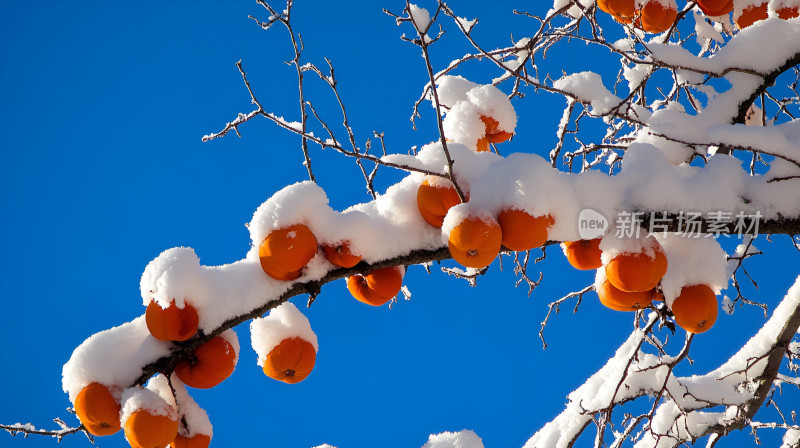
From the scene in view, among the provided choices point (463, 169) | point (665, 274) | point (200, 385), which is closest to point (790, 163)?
point (665, 274)

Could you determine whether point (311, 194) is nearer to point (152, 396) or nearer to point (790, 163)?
point (152, 396)

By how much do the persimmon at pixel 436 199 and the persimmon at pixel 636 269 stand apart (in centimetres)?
63

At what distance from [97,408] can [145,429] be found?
0.20 meters

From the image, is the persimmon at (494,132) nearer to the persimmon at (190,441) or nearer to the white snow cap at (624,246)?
the white snow cap at (624,246)

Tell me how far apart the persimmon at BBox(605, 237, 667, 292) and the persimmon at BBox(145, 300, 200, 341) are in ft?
4.99

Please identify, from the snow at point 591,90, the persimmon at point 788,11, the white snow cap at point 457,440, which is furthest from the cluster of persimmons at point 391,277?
the persimmon at point 788,11

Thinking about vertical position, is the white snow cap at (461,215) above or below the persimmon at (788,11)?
below

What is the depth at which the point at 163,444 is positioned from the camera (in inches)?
85.7

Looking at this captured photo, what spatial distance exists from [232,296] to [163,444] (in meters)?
0.57

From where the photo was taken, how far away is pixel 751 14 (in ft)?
12.3

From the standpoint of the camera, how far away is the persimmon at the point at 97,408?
7.04ft

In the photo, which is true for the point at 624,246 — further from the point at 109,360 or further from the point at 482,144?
the point at 109,360

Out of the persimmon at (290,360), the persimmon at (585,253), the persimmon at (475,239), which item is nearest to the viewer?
the persimmon at (475,239)

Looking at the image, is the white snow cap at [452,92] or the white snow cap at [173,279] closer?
the white snow cap at [173,279]
